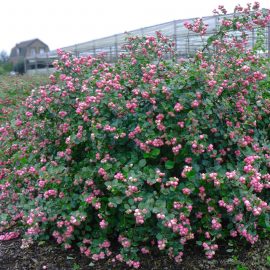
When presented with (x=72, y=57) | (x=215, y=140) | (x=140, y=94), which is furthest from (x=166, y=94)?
(x=72, y=57)

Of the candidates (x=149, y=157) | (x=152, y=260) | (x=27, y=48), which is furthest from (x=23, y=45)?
(x=152, y=260)

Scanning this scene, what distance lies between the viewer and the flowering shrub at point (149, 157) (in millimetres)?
2678

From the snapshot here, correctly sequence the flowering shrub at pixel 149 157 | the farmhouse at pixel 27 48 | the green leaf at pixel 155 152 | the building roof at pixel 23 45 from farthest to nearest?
1. the building roof at pixel 23 45
2. the farmhouse at pixel 27 48
3. the green leaf at pixel 155 152
4. the flowering shrub at pixel 149 157

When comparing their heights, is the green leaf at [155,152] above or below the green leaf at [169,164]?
above

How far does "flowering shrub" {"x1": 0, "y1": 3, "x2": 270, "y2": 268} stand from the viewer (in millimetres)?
2678

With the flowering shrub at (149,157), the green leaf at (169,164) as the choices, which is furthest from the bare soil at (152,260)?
the green leaf at (169,164)

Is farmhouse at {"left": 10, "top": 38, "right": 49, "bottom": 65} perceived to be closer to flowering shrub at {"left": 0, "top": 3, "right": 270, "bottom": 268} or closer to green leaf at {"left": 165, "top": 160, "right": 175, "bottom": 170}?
flowering shrub at {"left": 0, "top": 3, "right": 270, "bottom": 268}

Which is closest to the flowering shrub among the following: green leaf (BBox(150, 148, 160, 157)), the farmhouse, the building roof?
green leaf (BBox(150, 148, 160, 157))

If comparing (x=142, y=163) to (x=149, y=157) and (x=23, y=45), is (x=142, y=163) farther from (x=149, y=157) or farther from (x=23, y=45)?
(x=23, y=45)

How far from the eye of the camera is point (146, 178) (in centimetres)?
268

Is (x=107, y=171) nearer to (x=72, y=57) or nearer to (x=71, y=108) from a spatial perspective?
(x=71, y=108)

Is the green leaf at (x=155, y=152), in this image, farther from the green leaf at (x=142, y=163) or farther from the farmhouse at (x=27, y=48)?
the farmhouse at (x=27, y=48)

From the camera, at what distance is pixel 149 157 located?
113 inches

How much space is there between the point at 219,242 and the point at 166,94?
1.08 metres
